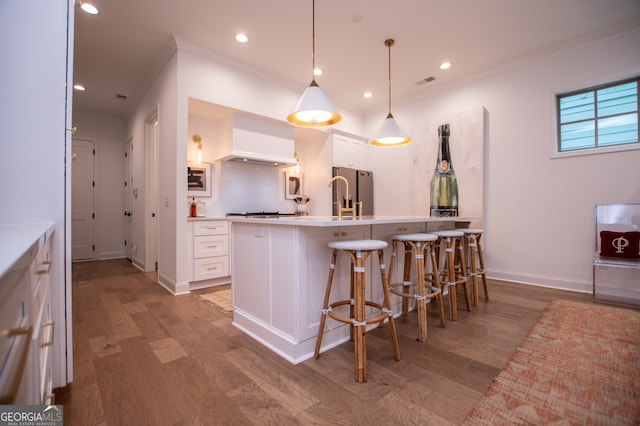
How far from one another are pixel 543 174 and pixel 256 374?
4.15m

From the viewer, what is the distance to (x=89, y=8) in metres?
2.90

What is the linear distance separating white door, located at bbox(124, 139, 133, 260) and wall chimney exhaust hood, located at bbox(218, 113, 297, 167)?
8.27 feet

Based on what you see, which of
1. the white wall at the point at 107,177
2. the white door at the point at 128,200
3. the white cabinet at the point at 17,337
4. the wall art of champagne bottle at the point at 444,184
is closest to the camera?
the white cabinet at the point at 17,337

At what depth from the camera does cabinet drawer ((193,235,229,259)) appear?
3572 millimetres

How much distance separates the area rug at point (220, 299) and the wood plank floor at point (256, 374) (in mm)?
201

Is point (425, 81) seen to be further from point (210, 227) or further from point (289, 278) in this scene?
point (289, 278)

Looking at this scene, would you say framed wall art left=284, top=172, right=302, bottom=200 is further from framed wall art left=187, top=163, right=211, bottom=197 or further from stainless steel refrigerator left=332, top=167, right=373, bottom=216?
framed wall art left=187, top=163, right=211, bottom=197

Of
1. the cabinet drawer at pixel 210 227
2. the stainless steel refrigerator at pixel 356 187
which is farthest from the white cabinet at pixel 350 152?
the cabinet drawer at pixel 210 227

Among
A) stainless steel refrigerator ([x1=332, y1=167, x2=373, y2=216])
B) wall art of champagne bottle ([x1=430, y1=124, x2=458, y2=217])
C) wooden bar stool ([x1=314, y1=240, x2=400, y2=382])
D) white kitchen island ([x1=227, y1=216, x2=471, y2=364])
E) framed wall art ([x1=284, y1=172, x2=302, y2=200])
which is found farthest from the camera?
framed wall art ([x1=284, y1=172, x2=302, y2=200])

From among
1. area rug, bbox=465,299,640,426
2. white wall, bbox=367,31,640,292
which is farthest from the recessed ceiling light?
white wall, bbox=367,31,640,292

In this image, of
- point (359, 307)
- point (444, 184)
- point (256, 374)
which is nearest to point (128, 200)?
point (256, 374)

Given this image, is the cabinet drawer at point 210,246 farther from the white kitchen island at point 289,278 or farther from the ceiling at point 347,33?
the ceiling at point 347,33

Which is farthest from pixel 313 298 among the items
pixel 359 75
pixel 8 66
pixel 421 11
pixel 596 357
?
pixel 359 75

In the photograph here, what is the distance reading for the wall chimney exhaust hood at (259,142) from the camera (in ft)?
13.2
